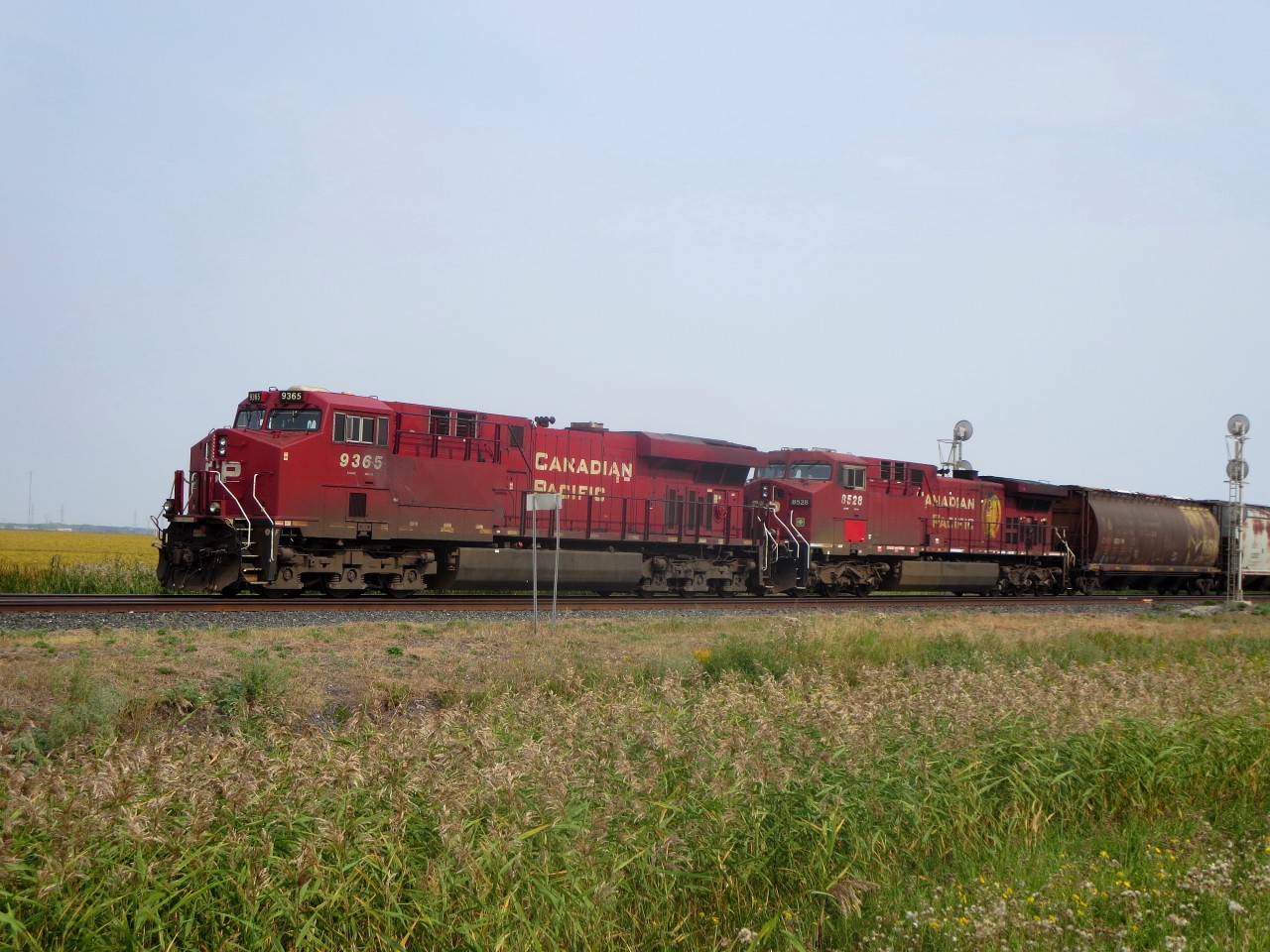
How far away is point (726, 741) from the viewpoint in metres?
6.65

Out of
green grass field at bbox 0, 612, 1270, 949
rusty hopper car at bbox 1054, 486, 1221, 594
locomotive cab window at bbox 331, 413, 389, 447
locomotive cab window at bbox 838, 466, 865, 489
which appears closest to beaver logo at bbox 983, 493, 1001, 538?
rusty hopper car at bbox 1054, 486, 1221, 594

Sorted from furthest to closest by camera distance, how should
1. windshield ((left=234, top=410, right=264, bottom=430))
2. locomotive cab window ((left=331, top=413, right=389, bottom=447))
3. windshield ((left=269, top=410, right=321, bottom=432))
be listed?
windshield ((left=234, top=410, right=264, bottom=430)) → locomotive cab window ((left=331, top=413, right=389, bottom=447)) → windshield ((left=269, top=410, right=321, bottom=432))

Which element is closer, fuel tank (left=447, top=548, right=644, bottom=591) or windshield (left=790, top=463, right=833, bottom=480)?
fuel tank (left=447, top=548, right=644, bottom=591)

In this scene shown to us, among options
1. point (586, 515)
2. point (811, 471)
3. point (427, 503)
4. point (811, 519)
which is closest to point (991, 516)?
point (811, 471)

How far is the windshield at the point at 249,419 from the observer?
67.8ft

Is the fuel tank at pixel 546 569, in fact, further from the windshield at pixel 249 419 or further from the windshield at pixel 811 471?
the windshield at pixel 811 471

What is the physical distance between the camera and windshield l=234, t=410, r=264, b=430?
20.7 m

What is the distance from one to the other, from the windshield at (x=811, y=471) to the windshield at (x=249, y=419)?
14.0m

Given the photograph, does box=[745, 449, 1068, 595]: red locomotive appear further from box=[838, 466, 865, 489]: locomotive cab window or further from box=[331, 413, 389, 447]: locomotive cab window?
box=[331, 413, 389, 447]: locomotive cab window

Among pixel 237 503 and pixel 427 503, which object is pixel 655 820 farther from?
pixel 427 503

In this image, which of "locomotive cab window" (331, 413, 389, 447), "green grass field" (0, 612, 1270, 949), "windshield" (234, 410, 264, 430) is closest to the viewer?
"green grass field" (0, 612, 1270, 949)

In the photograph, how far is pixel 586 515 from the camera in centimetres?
2441

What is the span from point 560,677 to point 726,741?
16.6 ft

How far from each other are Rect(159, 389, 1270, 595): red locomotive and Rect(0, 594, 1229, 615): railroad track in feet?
2.61
